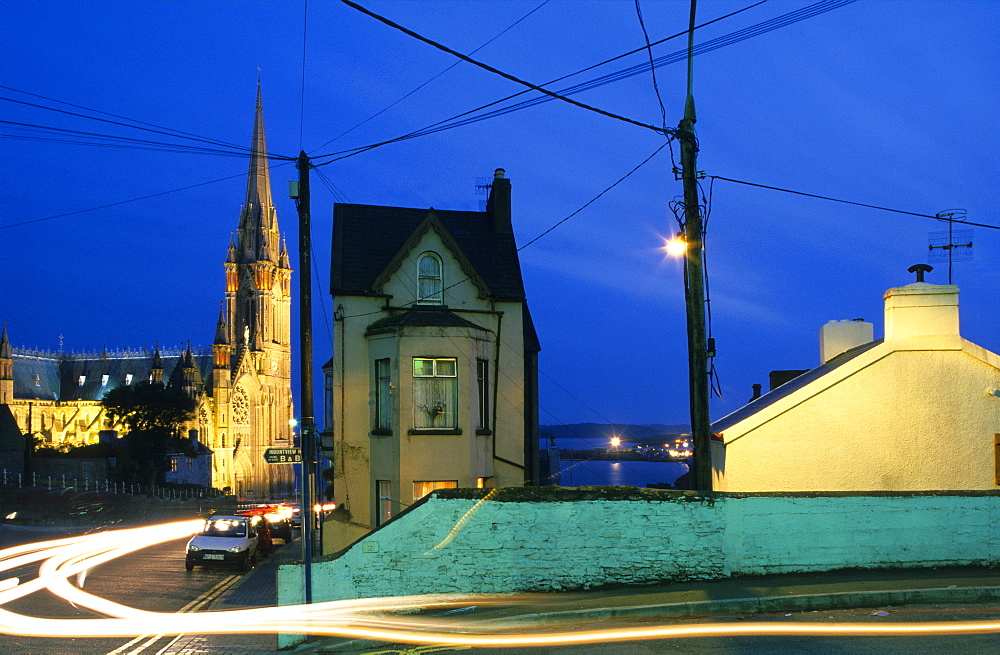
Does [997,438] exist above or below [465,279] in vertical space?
below

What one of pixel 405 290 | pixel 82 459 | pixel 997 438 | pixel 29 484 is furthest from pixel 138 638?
pixel 82 459

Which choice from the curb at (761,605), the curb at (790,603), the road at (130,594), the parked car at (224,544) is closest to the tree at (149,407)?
the road at (130,594)

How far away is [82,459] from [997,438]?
3353 inches

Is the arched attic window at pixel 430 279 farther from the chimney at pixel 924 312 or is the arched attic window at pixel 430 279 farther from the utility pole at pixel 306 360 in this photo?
the chimney at pixel 924 312

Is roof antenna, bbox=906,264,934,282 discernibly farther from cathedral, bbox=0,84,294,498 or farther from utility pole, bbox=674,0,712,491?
cathedral, bbox=0,84,294,498

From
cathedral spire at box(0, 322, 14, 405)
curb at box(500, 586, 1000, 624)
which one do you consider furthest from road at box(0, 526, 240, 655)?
cathedral spire at box(0, 322, 14, 405)

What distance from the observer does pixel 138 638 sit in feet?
45.3

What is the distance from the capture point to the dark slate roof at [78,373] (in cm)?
13675

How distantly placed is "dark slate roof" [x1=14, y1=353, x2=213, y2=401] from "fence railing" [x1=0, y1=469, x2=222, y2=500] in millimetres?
58110

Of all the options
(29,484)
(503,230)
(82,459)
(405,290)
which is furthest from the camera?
(82,459)

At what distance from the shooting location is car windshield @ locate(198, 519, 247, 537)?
26.2 meters

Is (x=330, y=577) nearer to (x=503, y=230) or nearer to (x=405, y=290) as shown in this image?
(x=405, y=290)

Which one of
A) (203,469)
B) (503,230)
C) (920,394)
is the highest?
(503,230)

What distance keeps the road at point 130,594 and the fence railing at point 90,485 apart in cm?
4510
